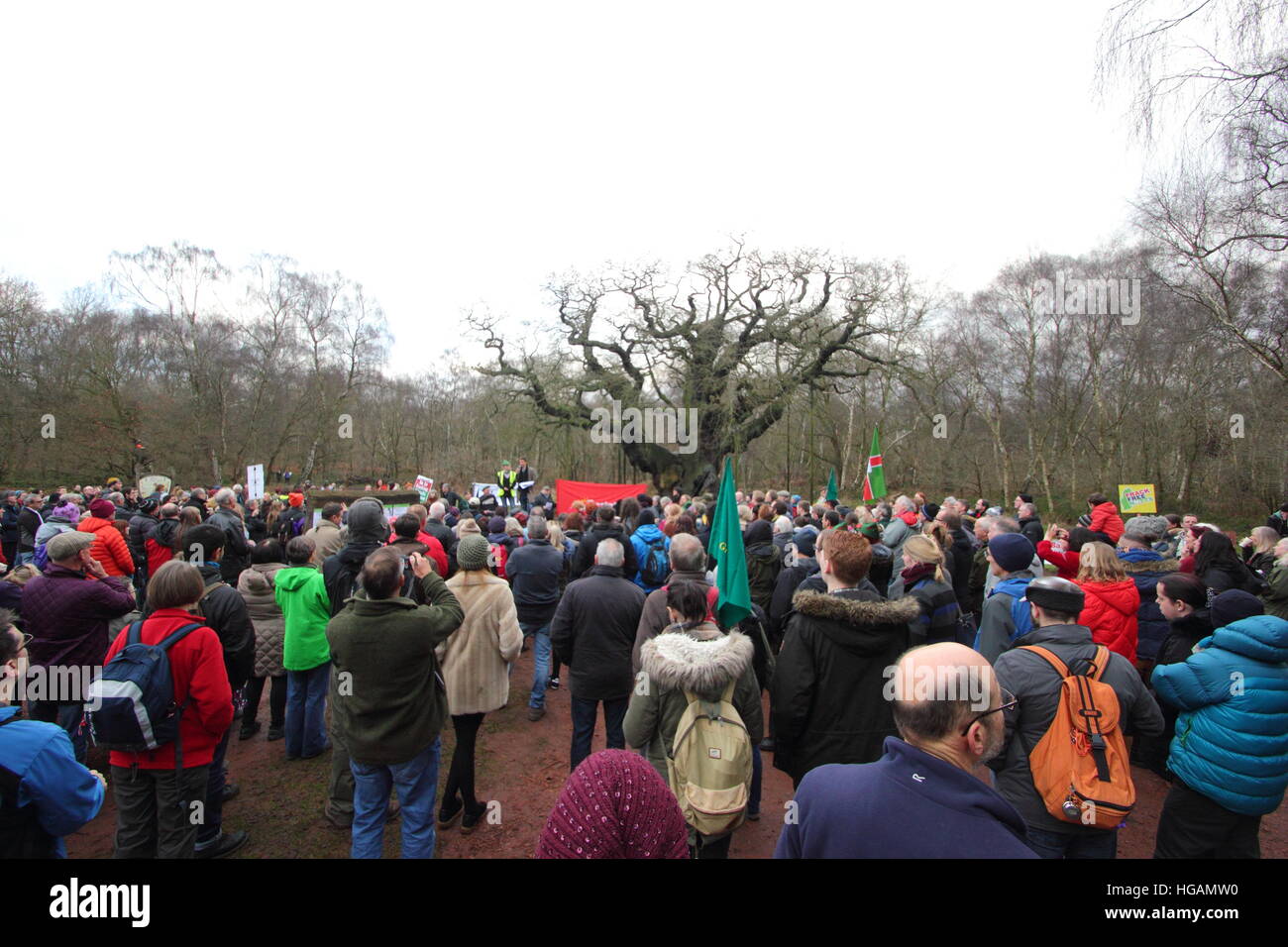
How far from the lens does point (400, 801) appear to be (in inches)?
126

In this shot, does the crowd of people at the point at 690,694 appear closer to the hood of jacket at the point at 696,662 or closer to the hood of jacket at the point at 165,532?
the hood of jacket at the point at 696,662

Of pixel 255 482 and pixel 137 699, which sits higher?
pixel 255 482

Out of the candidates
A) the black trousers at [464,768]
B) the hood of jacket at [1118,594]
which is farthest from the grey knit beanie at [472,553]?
the hood of jacket at [1118,594]

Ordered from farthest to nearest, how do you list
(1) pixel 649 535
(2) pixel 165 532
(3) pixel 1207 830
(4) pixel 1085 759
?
1. (2) pixel 165 532
2. (1) pixel 649 535
3. (3) pixel 1207 830
4. (4) pixel 1085 759

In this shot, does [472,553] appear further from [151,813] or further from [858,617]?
[858,617]

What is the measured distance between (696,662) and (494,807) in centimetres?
239

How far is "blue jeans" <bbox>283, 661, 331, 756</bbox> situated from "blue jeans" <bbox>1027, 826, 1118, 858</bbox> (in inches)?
188

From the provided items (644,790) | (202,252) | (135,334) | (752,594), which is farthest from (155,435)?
(644,790)

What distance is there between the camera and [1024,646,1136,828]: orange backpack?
249 centimetres

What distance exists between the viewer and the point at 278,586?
184 inches

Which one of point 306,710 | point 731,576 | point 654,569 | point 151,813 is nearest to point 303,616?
point 306,710

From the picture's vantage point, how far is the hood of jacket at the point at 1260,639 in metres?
2.67
